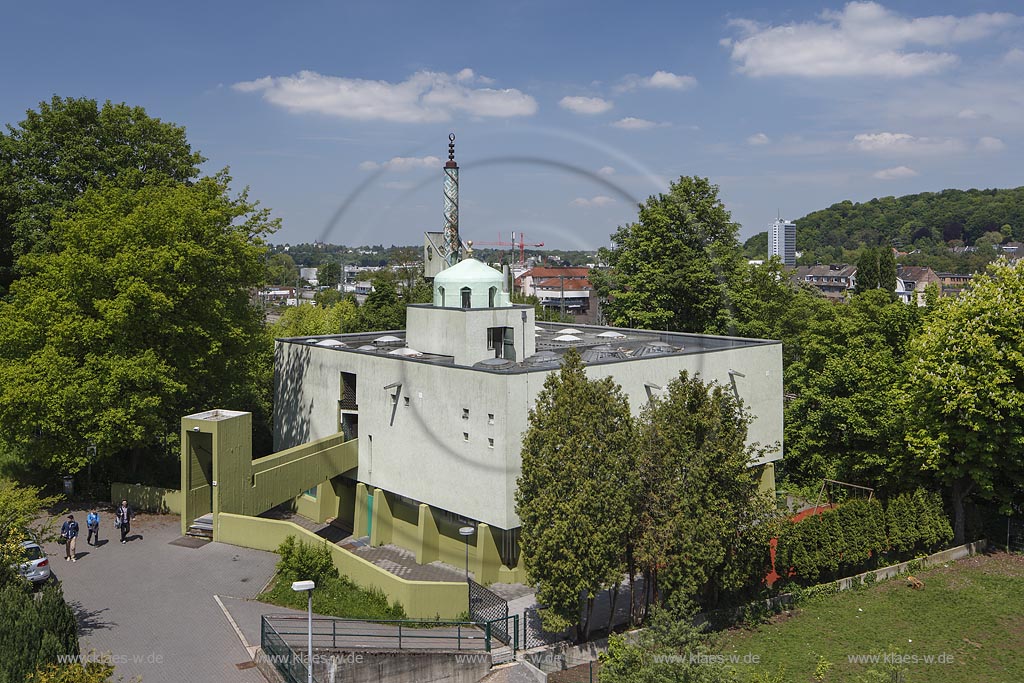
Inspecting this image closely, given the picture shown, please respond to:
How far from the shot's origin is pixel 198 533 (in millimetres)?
27516

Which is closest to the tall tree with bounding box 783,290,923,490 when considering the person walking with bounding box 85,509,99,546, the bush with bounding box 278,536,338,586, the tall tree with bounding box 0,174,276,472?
the bush with bounding box 278,536,338,586

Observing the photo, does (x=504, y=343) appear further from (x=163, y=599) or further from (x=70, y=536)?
(x=70, y=536)

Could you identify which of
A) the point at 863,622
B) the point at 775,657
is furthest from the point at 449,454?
the point at 863,622

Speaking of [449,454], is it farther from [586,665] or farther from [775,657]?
[775,657]

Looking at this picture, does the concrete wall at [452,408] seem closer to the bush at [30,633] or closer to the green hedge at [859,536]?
the green hedge at [859,536]

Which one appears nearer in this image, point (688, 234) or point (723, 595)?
point (723, 595)

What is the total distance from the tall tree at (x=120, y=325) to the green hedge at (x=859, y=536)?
23.4 meters

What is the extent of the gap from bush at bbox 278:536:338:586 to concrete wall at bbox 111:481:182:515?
822 cm

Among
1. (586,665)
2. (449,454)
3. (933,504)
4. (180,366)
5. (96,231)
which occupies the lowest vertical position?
(586,665)

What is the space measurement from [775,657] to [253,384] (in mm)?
31498

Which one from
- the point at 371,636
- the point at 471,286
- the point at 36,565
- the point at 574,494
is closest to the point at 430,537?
the point at 371,636

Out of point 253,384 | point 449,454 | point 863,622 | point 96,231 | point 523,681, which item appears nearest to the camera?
point 523,681

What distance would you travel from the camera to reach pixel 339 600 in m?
22.8

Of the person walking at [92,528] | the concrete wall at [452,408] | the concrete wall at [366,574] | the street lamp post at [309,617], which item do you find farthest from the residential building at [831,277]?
the street lamp post at [309,617]
